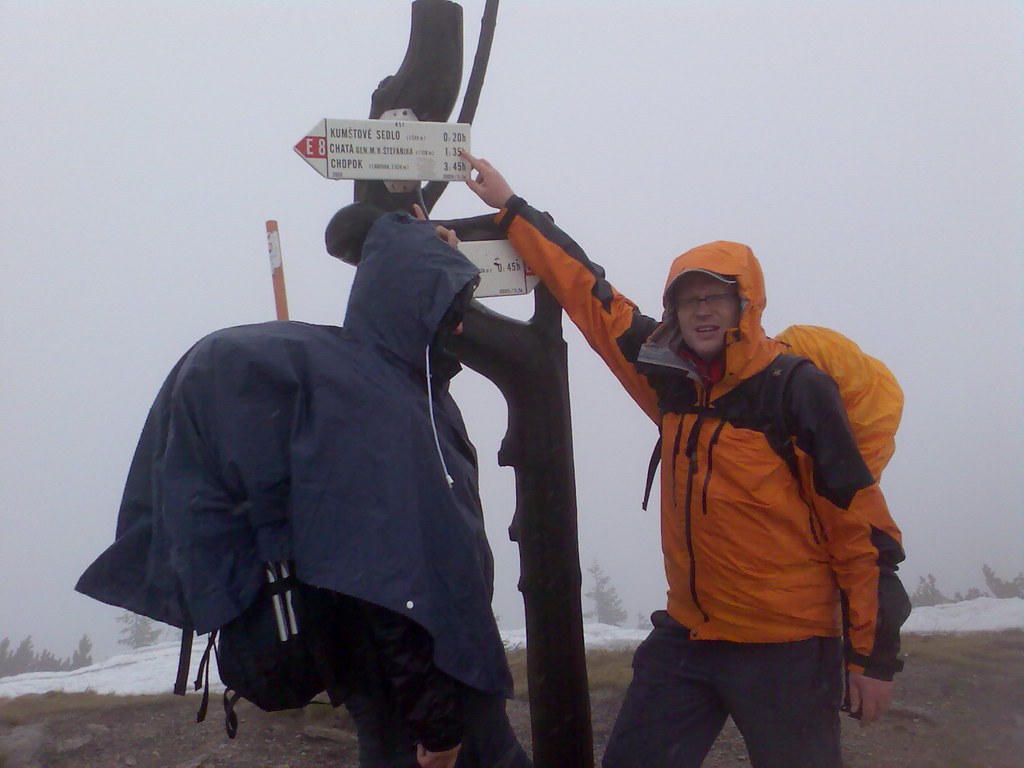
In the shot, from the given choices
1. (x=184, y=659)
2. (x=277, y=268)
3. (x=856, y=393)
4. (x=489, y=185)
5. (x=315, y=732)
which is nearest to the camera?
(x=184, y=659)

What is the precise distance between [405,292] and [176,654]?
7327mm

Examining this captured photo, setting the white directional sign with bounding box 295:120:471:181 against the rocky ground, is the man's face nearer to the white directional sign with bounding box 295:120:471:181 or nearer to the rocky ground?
the white directional sign with bounding box 295:120:471:181

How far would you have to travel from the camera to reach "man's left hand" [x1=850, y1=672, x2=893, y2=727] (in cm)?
249

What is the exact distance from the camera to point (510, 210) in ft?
9.87

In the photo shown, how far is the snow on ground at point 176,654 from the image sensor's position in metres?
6.62

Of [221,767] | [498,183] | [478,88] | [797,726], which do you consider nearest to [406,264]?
Answer: [498,183]

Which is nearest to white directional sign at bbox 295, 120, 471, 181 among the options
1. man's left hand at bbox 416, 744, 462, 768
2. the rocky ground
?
man's left hand at bbox 416, 744, 462, 768

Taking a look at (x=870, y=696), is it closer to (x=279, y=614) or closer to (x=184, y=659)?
(x=279, y=614)

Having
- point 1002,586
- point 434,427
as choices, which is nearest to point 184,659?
point 434,427

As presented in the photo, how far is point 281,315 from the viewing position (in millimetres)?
4316

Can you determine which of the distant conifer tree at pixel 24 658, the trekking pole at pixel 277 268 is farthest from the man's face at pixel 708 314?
the distant conifer tree at pixel 24 658

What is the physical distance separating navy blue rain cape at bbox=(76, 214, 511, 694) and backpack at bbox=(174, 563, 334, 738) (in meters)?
0.05

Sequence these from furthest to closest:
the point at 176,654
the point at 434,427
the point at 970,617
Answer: the point at 970,617 → the point at 176,654 → the point at 434,427

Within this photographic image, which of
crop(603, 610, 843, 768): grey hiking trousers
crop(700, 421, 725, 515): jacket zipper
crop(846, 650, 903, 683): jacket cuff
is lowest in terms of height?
crop(603, 610, 843, 768): grey hiking trousers
